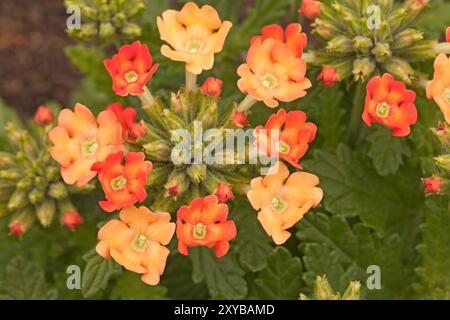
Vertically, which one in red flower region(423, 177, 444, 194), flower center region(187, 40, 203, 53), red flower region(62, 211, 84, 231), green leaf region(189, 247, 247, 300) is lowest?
green leaf region(189, 247, 247, 300)

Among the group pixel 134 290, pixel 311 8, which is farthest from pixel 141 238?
pixel 311 8

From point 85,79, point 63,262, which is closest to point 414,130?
point 63,262

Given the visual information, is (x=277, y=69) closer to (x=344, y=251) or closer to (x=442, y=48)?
(x=442, y=48)

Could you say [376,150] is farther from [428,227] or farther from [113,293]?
[113,293]

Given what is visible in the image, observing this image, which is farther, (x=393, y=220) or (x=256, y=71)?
(x=393, y=220)

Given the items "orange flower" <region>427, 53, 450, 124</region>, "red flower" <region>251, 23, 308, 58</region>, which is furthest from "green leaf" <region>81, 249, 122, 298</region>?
"orange flower" <region>427, 53, 450, 124</region>

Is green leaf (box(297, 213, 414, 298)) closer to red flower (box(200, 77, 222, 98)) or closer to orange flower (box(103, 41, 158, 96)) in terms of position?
red flower (box(200, 77, 222, 98))

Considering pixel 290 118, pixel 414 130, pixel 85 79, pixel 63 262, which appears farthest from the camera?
pixel 85 79

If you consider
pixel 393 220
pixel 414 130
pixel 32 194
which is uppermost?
pixel 414 130
